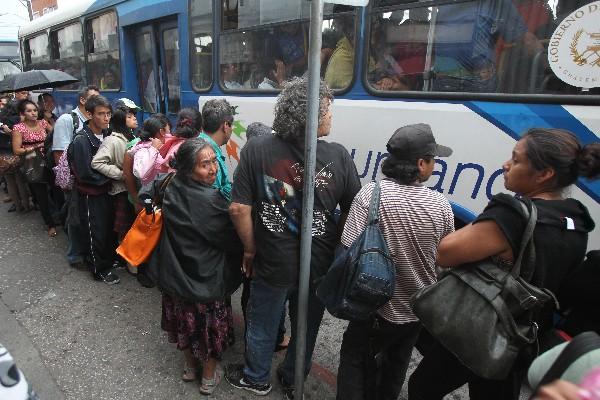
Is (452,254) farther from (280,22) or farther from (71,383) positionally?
(280,22)

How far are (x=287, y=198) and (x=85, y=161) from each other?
7.15ft

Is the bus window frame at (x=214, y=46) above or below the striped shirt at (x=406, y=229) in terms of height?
above

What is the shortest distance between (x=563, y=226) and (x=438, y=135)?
1489 mm

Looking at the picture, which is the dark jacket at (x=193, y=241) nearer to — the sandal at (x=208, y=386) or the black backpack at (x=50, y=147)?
the sandal at (x=208, y=386)

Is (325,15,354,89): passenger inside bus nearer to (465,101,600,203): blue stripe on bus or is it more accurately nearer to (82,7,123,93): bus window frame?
(465,101,600,203): blue stripe on bus

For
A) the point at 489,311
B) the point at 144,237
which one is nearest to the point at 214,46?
the point at 144,237

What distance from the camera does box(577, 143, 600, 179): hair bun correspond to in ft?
4.12

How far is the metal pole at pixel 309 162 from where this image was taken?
1.49m

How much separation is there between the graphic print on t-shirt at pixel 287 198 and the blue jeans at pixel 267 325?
0.34 m

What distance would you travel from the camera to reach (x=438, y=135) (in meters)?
2.66

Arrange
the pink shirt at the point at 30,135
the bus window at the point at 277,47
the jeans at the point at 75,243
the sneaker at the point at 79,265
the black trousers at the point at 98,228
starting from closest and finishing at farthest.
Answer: the bus window at the point at 277,47 → the black trousers at the point at 98,228 → the jeans at the point at 75,243 → the sneaker at the point at 79,265 → the pink shirt at the point at 30,135

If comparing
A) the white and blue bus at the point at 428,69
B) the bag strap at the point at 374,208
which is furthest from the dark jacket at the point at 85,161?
the bag strap at the point at 374,208

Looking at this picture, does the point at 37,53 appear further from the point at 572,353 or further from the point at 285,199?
the point at 572,353

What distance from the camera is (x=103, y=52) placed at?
6.22 m
